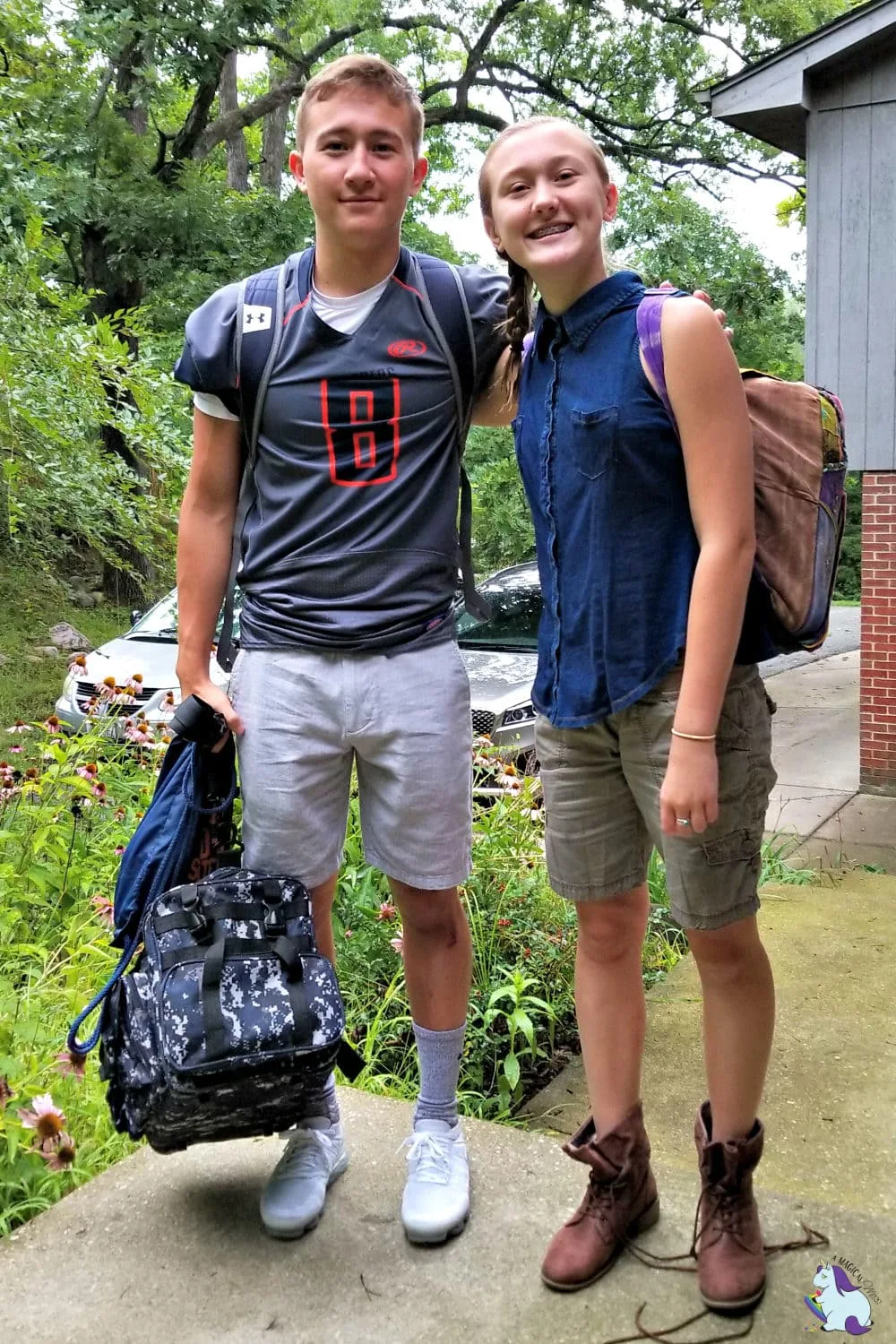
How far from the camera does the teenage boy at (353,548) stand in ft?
6.89

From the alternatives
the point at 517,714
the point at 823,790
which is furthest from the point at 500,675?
the point at 823,790

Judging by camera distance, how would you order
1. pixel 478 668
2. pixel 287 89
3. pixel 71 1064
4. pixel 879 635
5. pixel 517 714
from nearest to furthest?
1. pixel 71 1064
2. pixel 517 714
3. pixel 478 668
4. pixel 879 635
5. pixel 287 89

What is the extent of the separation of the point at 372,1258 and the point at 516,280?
1773 mm

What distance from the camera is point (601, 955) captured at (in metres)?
2.05

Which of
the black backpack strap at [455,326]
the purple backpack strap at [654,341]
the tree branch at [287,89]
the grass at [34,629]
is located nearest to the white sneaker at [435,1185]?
the black backpack strap at [455,326]

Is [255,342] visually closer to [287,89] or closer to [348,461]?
[348,461]

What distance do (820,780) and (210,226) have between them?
22.3ft

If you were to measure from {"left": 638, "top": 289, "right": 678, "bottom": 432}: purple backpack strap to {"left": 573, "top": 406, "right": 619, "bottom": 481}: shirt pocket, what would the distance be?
3.1 inches

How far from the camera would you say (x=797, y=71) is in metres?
7.18

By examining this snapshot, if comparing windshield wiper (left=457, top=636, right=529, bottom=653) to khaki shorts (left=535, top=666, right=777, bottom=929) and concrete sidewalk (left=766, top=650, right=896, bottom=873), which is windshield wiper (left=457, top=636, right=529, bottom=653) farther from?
khaki shorts (left=535, top=666, right=777, bottom=929)

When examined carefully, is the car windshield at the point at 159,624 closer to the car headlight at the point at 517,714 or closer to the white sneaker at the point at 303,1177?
the car headlight at the point at 517,714

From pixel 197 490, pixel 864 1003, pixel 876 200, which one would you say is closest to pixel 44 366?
pixel 197 490

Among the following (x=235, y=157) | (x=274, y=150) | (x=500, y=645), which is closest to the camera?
(x=500, y=645)

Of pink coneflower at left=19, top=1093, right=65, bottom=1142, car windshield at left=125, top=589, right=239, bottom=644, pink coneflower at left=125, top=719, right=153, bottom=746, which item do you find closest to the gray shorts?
pink coneflower at left=19, top=1093, right=65, bottom=1142
